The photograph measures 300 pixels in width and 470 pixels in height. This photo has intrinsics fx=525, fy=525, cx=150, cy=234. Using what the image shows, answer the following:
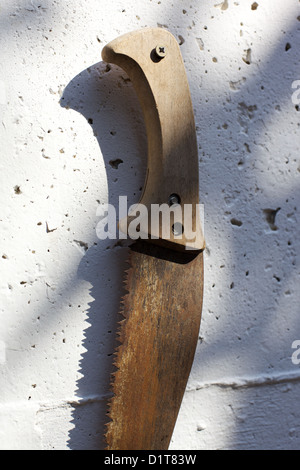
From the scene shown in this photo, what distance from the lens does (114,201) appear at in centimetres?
89

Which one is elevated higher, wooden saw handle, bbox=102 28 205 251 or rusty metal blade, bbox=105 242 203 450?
wooden saw handle, bbox=102 28 205 251

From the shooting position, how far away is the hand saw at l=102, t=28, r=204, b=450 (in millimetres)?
809

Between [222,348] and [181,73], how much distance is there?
494 mm

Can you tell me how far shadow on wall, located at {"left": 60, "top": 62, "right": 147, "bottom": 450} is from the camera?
0.87 metres

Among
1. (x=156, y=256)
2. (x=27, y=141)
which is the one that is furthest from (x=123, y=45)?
(x=156, y=256)

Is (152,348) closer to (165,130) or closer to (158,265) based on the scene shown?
(158,265)

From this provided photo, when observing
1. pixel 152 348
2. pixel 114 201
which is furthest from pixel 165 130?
pixel 152 348

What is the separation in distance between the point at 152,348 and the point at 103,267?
0.52 feet

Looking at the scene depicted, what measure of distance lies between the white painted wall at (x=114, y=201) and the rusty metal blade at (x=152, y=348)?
0.24ft

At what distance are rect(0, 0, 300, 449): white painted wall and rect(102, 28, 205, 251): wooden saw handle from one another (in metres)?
0.07

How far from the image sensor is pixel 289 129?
101 centimetres

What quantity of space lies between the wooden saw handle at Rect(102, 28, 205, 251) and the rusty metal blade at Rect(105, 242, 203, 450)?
0.04 m

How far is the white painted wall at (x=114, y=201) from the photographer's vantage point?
838mm
